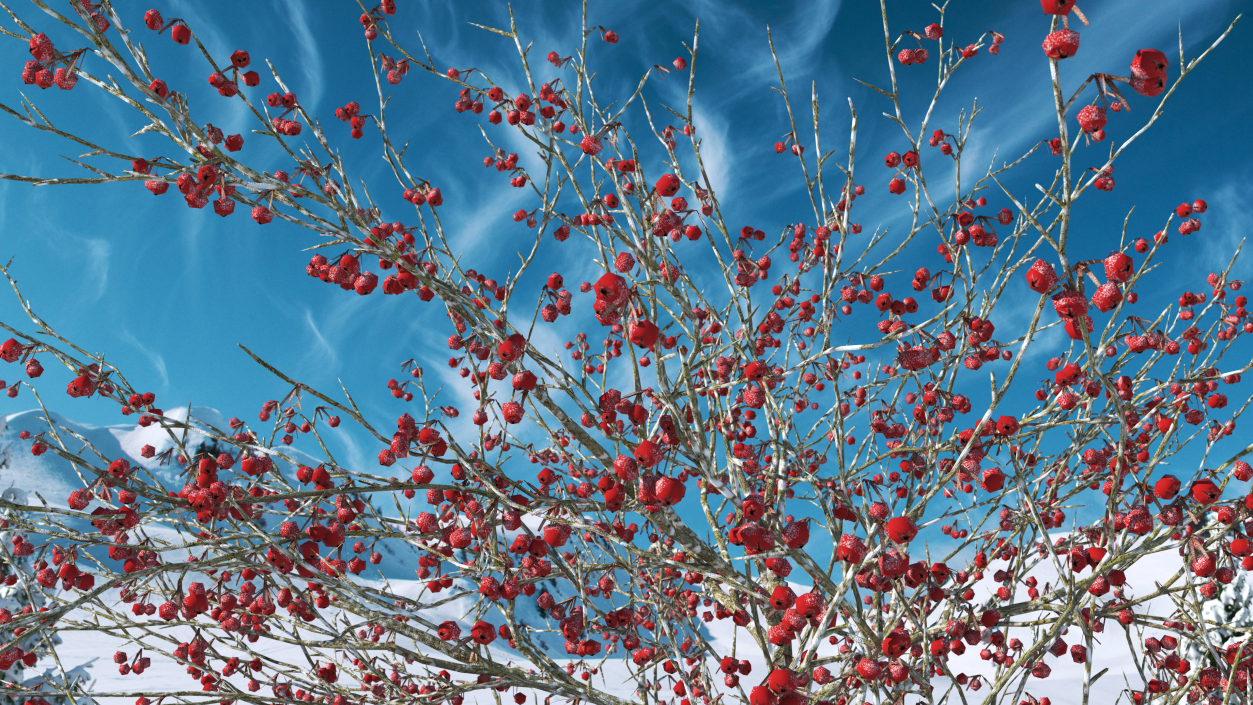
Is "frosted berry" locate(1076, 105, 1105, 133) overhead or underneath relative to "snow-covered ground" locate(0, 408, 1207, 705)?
underneath

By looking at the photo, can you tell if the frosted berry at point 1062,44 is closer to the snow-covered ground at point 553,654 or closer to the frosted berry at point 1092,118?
the frosted berry at point 1092,118

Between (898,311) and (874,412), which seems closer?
(898,311)

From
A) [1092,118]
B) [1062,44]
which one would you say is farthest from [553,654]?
[1062,44]

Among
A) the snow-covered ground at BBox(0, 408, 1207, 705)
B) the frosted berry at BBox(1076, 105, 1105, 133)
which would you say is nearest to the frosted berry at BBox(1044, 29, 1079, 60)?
the frosted berry at BBox(1076, 105, 1105, 133)

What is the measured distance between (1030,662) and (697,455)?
207 cm

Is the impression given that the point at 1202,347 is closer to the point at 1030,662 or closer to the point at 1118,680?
the point at 1030,662

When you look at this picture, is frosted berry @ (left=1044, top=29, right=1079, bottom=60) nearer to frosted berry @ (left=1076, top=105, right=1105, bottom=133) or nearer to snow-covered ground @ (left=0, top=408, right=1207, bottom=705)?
frosted berry @ (left=1076, top=105, right=1105, bottom=133)

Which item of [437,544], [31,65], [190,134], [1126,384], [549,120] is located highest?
[549,120]

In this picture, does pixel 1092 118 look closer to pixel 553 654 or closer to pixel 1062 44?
pixel 1062 44

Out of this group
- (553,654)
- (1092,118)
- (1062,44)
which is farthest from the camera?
(553,654)

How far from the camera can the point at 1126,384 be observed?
14.2 ft

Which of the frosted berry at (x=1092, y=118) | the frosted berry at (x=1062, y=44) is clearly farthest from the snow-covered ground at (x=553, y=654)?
the frosted berry at (x=1062, y=44)

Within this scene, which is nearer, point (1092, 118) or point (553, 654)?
point (1092, 118)

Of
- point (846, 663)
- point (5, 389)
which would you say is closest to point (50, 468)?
point (5, 389)
